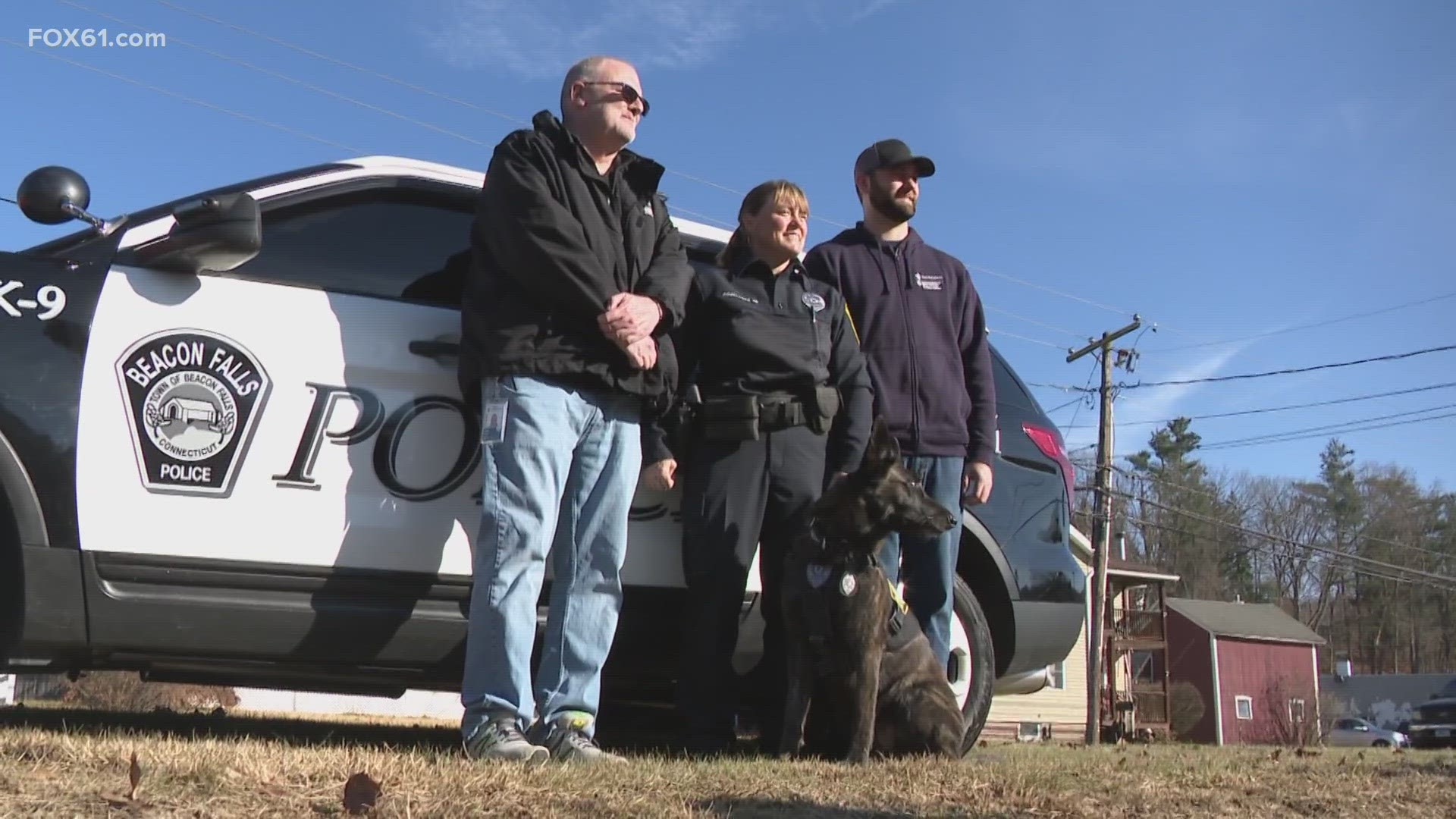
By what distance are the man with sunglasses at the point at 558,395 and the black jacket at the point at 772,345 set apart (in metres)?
0.25

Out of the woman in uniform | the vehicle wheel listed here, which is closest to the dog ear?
the woman in uniform

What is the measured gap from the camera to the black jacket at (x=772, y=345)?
3.91 m

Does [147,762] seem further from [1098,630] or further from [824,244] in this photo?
[1098,630]

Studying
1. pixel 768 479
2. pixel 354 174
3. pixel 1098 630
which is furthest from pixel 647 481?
pixel 1098 630

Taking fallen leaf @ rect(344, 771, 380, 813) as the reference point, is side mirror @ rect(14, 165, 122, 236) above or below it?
above

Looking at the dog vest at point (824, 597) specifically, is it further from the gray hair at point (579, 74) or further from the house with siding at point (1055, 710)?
the house with siding at point (1055, 710)

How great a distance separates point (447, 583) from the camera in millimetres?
3672

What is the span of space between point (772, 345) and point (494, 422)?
1.04 m

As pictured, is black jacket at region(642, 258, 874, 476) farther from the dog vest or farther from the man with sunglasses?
the dog vest

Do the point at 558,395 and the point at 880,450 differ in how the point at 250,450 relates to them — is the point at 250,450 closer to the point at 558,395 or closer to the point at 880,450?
the point at 558,395

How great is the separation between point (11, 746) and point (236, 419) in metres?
1.12

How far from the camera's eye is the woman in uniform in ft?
12.5

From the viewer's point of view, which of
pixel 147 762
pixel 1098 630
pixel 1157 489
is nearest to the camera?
pixel 147 762

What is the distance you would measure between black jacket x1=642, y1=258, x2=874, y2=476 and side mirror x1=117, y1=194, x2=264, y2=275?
139cm
